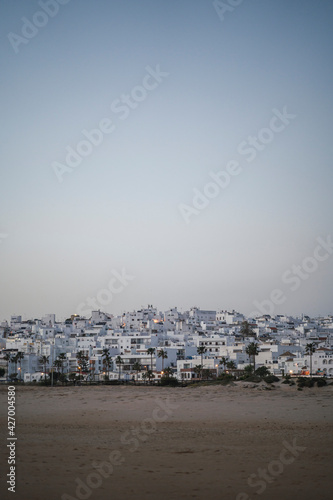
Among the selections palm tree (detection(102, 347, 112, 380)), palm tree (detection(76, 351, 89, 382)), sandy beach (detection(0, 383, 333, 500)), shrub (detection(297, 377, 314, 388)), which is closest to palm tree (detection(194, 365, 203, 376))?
palm tree (detection(102, 347, 112, 380))

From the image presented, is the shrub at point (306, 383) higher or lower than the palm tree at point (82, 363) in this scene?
higher

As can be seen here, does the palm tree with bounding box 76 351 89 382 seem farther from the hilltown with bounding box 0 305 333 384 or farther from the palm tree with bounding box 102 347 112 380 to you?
the palm tree with bounding box 102 347 112 380

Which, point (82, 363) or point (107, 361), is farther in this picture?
point (82, 363)

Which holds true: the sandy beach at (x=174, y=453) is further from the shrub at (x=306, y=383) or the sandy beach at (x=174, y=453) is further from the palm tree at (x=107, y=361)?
the palm tree at (x=107, y=361)

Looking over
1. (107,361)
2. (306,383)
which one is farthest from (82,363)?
(306,383)

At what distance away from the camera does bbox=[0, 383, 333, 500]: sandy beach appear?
11.6m

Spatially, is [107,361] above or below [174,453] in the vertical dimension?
below

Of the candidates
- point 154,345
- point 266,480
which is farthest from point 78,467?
point 154,345

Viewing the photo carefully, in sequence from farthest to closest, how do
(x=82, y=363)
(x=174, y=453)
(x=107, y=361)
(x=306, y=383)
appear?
(x=82, y=363) → (x=107, y=361) → (x=306, y=383) → (x=174, y=453)

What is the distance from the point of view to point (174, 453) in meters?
15.5

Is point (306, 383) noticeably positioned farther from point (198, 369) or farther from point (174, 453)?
point (174, 453)

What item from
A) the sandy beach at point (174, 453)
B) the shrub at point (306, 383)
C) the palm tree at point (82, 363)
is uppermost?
the sandy beach at point (174, 453)

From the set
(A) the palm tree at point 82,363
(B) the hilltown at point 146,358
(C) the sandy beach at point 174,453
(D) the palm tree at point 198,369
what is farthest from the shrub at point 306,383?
(A) the palm tree at point 82,363

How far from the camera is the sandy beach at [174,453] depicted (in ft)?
37.9
